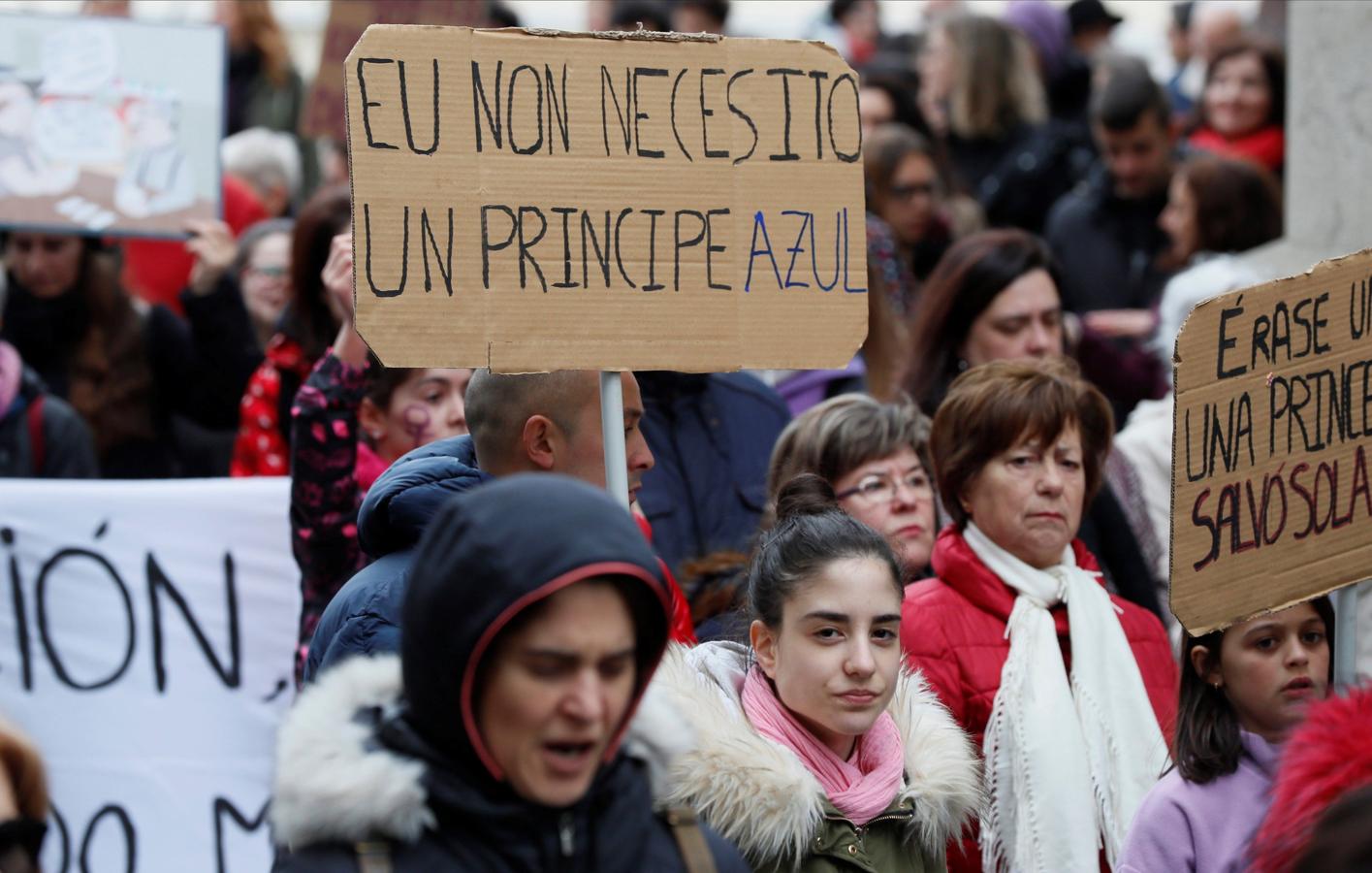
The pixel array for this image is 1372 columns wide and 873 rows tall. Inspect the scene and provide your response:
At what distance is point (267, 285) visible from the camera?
6965mm

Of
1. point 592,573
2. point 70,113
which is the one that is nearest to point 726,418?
point 70,113

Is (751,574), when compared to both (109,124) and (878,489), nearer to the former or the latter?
(878,489)

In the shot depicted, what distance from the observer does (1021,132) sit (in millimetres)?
9508

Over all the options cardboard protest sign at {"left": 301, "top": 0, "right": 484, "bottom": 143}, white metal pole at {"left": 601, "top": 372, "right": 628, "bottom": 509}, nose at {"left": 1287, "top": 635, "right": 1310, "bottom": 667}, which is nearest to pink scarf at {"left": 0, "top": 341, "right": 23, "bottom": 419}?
cardboard protest sign at {"left": 301, "top": 0, "right": 484, "bottom": 143}

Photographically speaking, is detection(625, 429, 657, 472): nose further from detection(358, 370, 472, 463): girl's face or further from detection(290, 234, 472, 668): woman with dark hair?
detection(358, 370, 472, 463): girl's face

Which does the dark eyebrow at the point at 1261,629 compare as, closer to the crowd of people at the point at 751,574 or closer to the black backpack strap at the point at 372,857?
the crowd of people at the point at 751,574

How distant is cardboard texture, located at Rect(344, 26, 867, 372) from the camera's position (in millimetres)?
3344

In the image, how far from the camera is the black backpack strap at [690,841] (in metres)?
2.57

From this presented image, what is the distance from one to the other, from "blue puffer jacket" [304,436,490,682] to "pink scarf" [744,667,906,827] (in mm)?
670

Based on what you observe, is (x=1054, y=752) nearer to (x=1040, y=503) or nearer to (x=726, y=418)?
(x=1040, y=503)

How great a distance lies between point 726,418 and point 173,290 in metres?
3.54

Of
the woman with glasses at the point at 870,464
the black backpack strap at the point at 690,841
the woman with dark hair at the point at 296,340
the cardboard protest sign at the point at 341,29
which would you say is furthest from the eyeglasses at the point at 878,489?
the cardboard protest sign at the point at 341,29

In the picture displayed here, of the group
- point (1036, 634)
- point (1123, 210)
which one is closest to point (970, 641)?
point (1036, 634)

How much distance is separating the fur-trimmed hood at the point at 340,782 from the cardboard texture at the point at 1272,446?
169 centimetres
